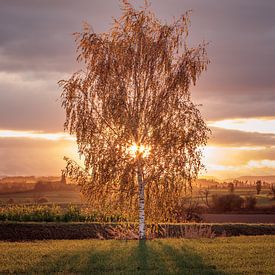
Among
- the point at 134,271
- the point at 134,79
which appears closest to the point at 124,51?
the point at 134,79

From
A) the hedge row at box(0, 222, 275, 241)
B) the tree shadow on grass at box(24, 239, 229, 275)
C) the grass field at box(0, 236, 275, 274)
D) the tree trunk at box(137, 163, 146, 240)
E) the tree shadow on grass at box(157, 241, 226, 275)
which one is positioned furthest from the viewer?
the hedge row at box(0, 222, 275, 241)

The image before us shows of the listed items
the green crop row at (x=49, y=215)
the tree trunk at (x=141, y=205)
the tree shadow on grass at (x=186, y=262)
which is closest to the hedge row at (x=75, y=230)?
the tree trunk at (x=141, y=205)

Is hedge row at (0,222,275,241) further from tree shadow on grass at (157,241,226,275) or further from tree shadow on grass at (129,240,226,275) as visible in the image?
tree shadow on grass at (157,241,226,275)

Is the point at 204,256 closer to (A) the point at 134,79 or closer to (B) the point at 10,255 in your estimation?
(B) the point at 10,255

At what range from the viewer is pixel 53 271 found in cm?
1555

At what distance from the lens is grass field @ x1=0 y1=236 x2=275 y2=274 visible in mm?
15773

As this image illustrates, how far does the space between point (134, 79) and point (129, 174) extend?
13.6 ft

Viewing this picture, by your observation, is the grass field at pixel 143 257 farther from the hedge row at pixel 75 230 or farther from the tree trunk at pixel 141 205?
the hedge row at pixel 75 230

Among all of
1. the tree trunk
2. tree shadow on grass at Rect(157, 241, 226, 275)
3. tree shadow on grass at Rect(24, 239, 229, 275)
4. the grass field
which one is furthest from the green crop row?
tree shadow on grass at Rect(157, 241, 226, 275)

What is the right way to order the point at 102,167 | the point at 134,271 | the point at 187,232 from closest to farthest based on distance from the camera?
1. the point at 134,271
2. the point at 102,167
3. the point at 187,232

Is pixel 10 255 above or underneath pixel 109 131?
underneath

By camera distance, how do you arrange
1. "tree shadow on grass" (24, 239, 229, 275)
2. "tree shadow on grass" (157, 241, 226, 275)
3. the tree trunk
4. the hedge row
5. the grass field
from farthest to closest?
the hedge row
the tree trunk
the grass field
"tree shadow on grass" (24, 239, 229, 275)
"tree shadow on grass" (157, 241, 226, 275)

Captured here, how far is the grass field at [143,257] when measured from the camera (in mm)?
15773

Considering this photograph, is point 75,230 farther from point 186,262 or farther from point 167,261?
point 186,262
